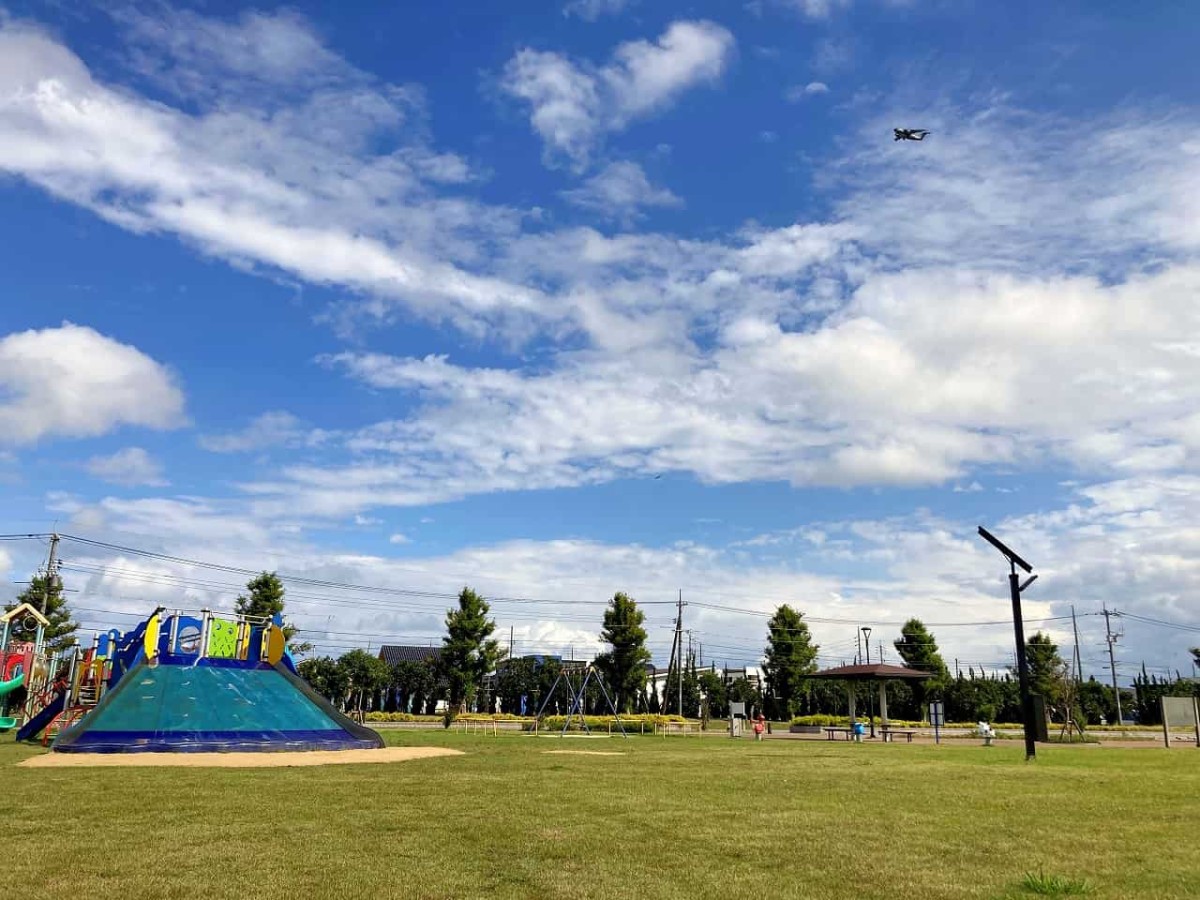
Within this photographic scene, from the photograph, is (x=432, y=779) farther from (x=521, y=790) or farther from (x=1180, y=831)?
(x=1180, y=831)

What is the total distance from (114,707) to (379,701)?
66910mm

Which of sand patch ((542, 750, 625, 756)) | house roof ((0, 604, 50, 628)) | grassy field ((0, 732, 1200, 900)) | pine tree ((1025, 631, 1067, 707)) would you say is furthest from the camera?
pine tree ((1025, 631, 1067, 707))

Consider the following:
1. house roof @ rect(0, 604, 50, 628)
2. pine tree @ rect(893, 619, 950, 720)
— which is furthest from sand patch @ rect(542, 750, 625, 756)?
pine tree @ rect(893, 619, 950, 720)

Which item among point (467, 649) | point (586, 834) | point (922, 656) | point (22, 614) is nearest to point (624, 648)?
point (467, 649)

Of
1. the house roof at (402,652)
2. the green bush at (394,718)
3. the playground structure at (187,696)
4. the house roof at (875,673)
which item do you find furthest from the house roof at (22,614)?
the house roof at (402,652)

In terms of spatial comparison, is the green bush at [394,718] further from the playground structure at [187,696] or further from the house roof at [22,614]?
the playground structure at [187,696]

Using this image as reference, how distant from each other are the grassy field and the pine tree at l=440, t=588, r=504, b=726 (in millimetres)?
40477

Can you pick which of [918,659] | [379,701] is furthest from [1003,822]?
[379,701]

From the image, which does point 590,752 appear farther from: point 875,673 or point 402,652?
point 402,652

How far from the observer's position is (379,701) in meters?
88.3

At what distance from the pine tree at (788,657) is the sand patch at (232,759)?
42801 millimetres

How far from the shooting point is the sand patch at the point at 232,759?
19875 mm

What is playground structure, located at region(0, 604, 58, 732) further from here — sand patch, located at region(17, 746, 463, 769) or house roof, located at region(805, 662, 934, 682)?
house roof, located at region(805, 662, 934, 682)

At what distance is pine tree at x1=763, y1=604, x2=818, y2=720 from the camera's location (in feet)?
208
